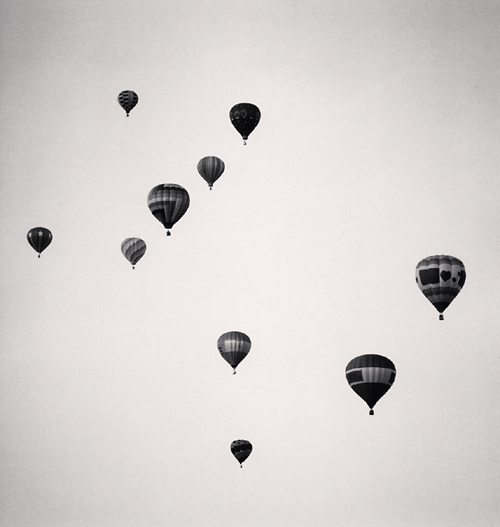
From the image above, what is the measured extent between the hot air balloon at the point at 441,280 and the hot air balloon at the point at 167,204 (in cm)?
884

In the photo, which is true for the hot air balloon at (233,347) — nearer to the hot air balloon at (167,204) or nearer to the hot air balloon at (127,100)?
the hot air balloon at (167,204)

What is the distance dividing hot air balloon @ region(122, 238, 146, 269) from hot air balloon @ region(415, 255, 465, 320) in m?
11.8

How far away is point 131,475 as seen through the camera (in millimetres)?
46781

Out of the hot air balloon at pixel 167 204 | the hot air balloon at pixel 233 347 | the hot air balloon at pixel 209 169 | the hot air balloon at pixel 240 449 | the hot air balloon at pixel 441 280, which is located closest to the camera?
the hot air balloon at pixel 441 280

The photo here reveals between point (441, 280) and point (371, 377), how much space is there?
12.9ft

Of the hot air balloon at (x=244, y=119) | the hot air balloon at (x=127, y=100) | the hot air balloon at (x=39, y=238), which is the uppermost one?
the hot air balloon at (x=127, y=100)

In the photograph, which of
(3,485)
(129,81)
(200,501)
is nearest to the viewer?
(3,485)

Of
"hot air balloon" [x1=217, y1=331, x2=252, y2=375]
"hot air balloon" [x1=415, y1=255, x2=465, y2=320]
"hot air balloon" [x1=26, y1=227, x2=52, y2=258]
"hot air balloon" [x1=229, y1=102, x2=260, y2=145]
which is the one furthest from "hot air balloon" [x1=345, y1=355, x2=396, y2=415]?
"hot air balloon" [x1=26, y1=227, x2=52, y2=258]

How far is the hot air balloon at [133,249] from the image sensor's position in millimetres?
29781

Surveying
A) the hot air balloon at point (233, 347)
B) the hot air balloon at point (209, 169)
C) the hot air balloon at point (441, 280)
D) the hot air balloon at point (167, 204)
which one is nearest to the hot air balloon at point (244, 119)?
the hot air balloon at point (209, 169)

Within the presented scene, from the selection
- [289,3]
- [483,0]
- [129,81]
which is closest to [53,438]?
[129,81]

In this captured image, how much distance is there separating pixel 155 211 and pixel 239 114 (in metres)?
6.46

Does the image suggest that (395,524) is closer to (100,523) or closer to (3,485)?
(100,523)

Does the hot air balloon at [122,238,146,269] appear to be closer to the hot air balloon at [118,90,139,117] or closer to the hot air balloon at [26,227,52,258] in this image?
the hot air balloon at [26,227,52,258]
